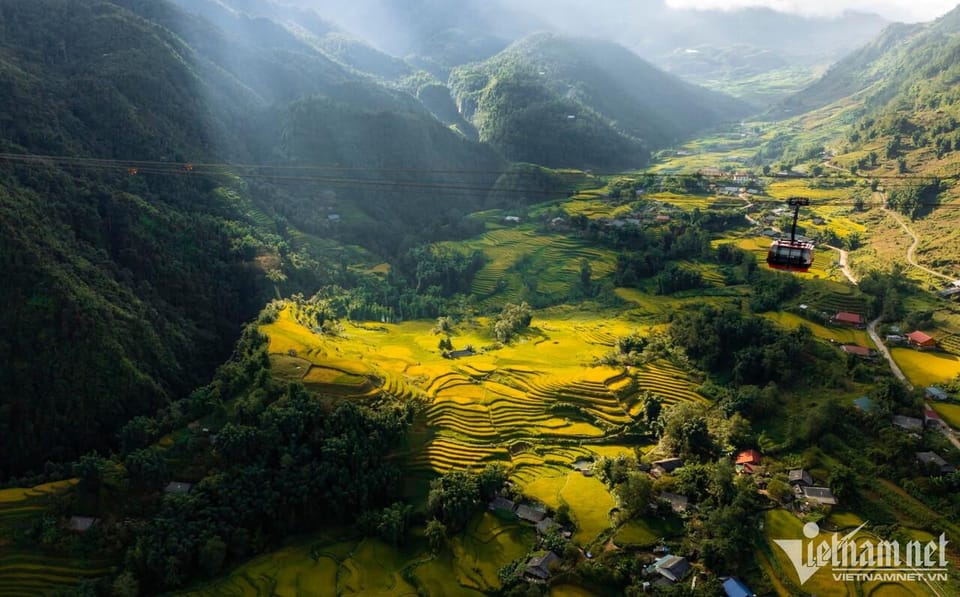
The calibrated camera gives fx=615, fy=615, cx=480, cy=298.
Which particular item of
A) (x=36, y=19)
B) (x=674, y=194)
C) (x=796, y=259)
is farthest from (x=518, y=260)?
(x=36, y=19)

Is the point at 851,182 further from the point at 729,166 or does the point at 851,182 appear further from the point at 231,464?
the point at 231,464

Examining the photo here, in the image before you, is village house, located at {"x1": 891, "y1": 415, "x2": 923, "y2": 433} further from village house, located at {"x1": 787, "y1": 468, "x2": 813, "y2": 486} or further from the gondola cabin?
the gondola cabin

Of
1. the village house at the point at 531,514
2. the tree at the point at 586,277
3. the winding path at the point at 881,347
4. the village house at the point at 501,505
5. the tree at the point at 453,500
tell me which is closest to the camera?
the tree at the point at 453,500

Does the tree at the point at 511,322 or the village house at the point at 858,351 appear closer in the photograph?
the village house at the point at 858,351

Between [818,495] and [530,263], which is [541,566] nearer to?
[818,495]

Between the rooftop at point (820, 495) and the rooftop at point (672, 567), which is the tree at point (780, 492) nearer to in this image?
the rooftop at point (820, 495)

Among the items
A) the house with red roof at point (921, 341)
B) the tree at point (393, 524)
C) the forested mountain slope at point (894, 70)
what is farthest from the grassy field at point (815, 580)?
the forested mountain slope at point (894, 70)

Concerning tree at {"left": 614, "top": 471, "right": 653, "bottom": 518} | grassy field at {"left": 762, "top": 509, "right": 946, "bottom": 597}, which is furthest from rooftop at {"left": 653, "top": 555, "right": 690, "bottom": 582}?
grassy field at {"left": 762, "top": 509, "right": 946, "bottom": 597}

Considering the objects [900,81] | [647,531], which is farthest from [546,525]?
[900,81]
